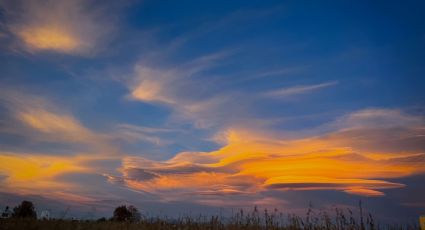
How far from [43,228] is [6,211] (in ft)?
31.5

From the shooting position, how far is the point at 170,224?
74.7 feet

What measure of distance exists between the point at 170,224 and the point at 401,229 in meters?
12.8

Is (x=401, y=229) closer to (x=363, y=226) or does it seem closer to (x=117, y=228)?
(x=363, y=226)

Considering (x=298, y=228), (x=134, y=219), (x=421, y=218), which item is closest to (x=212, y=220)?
(x=298, y=228)

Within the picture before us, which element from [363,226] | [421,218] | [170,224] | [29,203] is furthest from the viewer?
[29,203]

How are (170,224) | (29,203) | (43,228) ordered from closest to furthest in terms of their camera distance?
(43,228) → (170,224) → (29,203)

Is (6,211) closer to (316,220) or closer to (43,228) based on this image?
(43,228)

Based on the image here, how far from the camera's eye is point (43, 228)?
17750mm

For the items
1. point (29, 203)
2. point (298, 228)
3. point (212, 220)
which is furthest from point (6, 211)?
point (298, 228)

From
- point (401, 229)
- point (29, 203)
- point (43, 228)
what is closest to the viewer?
point (43, 228)

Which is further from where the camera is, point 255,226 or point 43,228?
point 255,226

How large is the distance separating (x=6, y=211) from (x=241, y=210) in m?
15.3

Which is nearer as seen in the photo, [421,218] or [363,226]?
[421,218]

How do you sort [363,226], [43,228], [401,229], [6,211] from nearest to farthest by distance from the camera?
[43,228]
[363,226]
[401,229]
[6,211]
